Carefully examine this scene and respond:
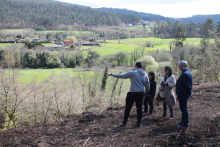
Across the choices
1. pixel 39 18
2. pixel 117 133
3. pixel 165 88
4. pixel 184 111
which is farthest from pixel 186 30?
pixel 39 18

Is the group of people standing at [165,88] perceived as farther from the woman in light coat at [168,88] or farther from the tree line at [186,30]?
the tree line at [186,30]

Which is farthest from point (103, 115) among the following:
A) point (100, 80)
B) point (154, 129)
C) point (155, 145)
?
point (100, 80)

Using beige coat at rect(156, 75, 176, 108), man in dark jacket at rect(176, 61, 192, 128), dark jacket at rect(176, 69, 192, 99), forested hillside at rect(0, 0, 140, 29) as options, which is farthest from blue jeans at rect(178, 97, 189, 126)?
forested hillside at rect(0, 0, 140, 29)

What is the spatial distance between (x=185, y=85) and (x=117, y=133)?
8.74ft

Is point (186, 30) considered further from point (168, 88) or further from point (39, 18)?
point (39, 18)

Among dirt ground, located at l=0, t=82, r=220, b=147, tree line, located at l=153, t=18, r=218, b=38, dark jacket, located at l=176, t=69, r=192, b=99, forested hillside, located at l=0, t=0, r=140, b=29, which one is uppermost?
forested hillside, located at l=0, t=0, r=140, b=29

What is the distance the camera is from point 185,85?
515 cm

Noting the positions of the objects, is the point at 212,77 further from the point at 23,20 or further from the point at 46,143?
the point at 23,20

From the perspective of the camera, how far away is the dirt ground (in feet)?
15.1

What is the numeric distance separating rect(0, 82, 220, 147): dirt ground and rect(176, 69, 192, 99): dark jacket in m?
1.12

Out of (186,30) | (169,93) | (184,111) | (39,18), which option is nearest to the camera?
(184,111)

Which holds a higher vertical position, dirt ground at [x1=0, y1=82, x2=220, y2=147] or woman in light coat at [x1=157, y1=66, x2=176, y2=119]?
woman in light coat at [x1=157, y1=66, x2=176, y2=119]

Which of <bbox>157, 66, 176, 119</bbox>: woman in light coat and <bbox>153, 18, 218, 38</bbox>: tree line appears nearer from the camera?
<bbox>157, 66, 176, 119</bbox>: woman in light coat

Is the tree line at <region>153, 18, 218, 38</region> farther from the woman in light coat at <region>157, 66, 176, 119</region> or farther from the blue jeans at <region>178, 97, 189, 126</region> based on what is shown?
the blue jeans at <region>178, 97, 189, 126</region>
